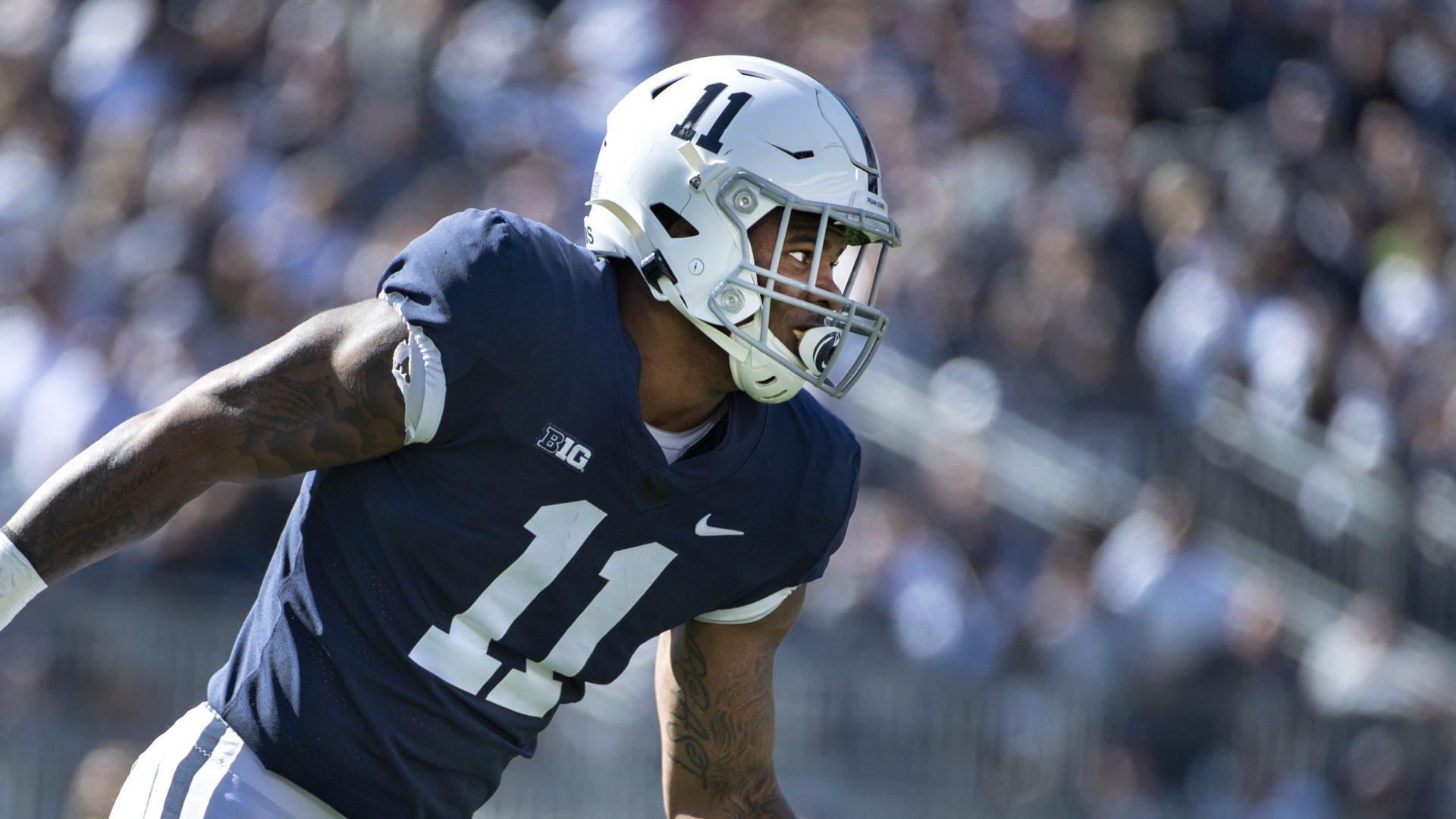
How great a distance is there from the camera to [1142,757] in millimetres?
7082

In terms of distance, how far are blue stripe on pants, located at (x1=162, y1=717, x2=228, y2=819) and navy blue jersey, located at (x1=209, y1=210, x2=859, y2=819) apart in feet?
0.11

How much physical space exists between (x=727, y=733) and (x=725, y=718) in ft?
0.10

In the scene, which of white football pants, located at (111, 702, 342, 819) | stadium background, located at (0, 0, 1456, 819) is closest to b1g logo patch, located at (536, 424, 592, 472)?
white football pants, located at (111, 702, 342, 819)

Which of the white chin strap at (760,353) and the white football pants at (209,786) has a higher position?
the white chin strap at (760,353)

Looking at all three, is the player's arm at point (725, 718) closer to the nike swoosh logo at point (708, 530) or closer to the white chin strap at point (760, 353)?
the nike swoosh logo at point (708, 530)

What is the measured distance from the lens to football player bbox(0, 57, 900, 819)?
2.77 metres

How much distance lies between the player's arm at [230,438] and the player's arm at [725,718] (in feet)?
2.82

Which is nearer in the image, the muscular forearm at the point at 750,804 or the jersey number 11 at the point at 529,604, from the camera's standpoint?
the jersey number 11 at the point at 529,604

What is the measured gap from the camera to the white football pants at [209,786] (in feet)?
9.41

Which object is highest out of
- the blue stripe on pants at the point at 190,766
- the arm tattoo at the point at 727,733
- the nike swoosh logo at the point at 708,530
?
the blue stripe on pants at the point at 190,766

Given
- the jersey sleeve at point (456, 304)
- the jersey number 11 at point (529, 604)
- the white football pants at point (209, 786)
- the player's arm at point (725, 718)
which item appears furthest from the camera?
the player's arm at point (725, 718)

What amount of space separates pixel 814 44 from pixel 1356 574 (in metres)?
3.96

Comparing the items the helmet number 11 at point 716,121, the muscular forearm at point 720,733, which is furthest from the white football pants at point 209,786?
the helmet number 11 at point 716,121

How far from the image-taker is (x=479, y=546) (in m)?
2.94
